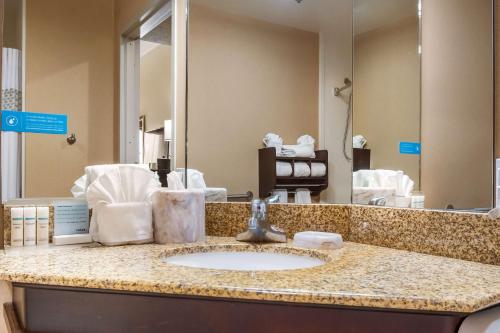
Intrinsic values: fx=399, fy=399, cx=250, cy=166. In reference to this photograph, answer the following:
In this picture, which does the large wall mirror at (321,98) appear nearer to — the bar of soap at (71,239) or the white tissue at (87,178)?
the white tissue at (87,178)

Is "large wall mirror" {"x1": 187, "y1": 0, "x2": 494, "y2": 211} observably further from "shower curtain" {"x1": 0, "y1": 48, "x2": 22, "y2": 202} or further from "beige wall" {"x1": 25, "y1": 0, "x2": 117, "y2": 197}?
"shower curtain" {"x1": 0, "y1": 48, "x2": 22, "y2": 202}

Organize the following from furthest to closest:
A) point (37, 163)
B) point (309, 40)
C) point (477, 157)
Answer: point (309, 40) < point (37, 163) < point (477, 157)

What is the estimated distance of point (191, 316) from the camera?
2.51ft

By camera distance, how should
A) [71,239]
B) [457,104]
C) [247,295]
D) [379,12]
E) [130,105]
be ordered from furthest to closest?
[130,105]
[379,12]
[71,239]
[457,104]
[247,295]

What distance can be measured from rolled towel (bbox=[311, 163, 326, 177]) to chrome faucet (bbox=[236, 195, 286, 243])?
23 cm

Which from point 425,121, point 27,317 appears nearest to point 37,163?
point 27,317

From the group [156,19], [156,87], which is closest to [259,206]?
[156,87]

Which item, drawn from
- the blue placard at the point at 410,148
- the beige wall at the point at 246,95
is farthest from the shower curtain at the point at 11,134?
the blue placard at the point at 410,148

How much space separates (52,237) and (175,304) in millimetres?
630

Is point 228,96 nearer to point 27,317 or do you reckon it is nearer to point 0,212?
point 0,212

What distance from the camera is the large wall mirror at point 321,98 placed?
45.9 inches

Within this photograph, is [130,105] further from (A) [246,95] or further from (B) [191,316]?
(B) [191,316]

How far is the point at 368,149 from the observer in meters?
1.32

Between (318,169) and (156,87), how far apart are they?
2.17ft
